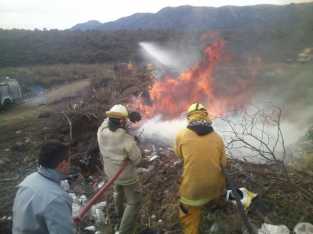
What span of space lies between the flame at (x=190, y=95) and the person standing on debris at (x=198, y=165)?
5.21 metres

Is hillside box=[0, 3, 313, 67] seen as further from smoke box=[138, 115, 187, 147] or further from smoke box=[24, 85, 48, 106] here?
smoke box=[138, 115, 187, 147]

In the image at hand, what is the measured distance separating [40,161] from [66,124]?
6.82 meters

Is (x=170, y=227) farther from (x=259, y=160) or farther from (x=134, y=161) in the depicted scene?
(x=259, y=160)

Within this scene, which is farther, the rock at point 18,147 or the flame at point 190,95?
the flame at point 190,95

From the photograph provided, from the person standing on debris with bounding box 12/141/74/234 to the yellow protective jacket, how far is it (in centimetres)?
170

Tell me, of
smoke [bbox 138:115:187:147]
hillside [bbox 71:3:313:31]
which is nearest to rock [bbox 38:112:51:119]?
smoke [bbox 138:115:187:147]

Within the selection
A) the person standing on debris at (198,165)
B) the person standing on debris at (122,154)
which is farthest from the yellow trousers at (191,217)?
the person standing on debris at (122,154)

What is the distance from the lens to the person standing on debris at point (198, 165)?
414 cm

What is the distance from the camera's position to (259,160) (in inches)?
264

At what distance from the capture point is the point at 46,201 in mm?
2658

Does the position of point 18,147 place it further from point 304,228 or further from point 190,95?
point 304,228

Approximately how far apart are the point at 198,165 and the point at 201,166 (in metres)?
0.04

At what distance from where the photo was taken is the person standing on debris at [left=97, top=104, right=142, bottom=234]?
480 cm

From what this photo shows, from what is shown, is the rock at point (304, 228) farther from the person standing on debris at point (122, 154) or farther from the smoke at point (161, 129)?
the smoke at point (161, 129)
